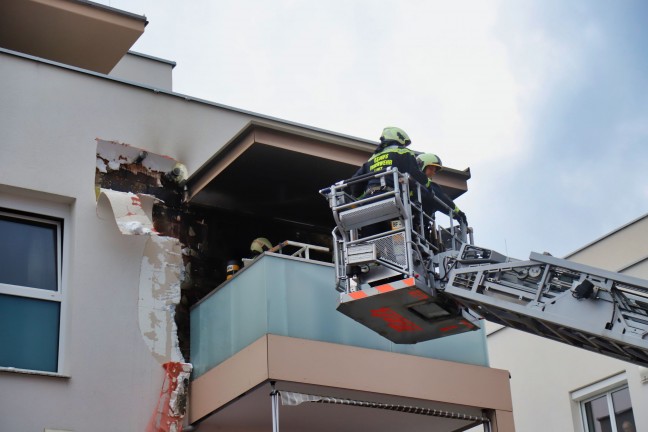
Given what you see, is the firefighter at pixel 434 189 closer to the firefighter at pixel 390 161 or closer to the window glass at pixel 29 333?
the firefighter at pixel 390 161

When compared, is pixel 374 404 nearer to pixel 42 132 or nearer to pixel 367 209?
pixel 367 209

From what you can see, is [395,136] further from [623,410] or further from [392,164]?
[623,410]

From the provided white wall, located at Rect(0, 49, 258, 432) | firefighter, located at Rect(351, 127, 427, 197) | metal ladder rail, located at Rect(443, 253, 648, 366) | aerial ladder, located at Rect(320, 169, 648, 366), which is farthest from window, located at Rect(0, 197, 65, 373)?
metal ladder rail, located at Rect(443, 253, 648, 366)

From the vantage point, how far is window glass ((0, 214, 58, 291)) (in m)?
12.4

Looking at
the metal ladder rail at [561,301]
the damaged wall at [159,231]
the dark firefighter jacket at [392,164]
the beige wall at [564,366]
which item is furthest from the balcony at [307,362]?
the beige wall at [564,366]

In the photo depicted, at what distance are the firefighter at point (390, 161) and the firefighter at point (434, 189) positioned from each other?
0.26 m

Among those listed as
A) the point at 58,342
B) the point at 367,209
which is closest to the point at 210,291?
the point at 58,342

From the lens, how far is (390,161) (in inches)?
432

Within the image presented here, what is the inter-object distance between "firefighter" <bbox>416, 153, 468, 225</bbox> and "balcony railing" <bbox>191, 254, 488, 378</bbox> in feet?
5.14

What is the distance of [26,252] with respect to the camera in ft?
41.3

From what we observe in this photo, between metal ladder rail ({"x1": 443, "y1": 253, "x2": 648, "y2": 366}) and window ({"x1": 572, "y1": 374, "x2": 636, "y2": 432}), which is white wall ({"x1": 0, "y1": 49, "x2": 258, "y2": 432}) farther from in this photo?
window ({"x1": 572, "y1": 374, "x2": 636, "y2": 432})

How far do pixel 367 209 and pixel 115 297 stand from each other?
11.6 feet

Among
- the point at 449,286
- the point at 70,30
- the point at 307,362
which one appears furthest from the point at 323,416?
the point at 70,30

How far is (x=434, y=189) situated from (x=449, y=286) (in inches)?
60.4
